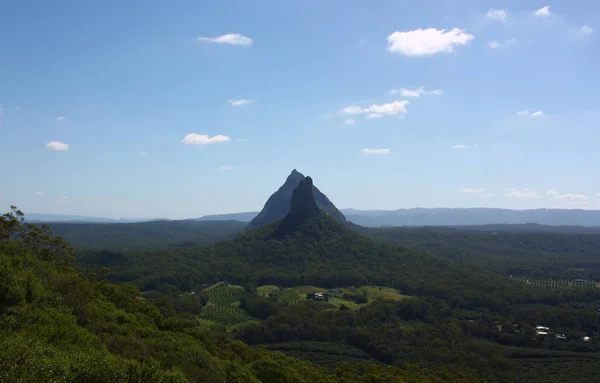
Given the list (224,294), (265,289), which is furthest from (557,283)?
(224,294)

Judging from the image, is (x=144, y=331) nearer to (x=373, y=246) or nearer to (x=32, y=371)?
(x=32, y=371)

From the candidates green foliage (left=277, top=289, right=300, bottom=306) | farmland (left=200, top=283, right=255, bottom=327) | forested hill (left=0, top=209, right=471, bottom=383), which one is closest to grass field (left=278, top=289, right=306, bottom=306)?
green foliage (left=277, top=289, right=300, bottom=306)

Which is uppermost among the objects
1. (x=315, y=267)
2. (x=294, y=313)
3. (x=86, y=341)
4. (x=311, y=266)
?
(x=86, y=341)

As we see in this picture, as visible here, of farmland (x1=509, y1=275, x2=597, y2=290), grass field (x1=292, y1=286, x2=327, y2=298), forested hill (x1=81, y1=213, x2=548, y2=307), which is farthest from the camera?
farmland (x1=509, y1=275, x2=597, y2=290)

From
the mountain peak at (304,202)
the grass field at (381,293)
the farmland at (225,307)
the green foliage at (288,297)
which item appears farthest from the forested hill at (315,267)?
the green foliage at (288,297)

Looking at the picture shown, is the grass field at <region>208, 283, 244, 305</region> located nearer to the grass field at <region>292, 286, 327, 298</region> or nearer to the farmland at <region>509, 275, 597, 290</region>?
the grass field at <region>292, 286, 327, 298</region>

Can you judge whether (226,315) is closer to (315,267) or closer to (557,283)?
(315,267)

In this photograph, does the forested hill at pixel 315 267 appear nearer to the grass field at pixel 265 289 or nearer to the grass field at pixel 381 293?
the grass field at pixel 265 289

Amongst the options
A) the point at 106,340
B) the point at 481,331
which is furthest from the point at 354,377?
the point at 481,331

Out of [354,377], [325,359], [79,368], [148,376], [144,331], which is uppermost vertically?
[79,368]

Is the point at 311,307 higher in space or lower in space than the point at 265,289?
higher

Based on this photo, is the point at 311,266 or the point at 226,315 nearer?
the point at 226,315
